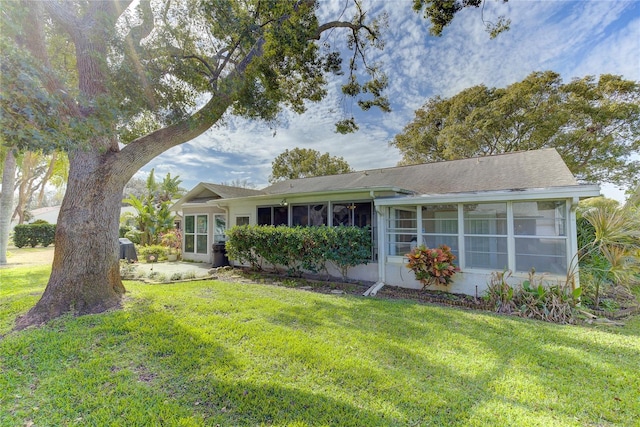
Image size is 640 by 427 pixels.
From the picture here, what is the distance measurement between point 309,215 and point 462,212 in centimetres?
551

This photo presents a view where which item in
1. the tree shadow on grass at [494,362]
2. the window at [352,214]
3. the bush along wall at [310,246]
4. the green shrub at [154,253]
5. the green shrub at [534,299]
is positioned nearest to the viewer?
the tree shadow on grass at [494,362]

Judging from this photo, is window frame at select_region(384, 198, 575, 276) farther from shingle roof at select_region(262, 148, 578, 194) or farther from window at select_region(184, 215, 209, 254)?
window at select_region(184, 215, 209, 254)

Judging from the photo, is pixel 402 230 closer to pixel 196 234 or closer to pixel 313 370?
pixel 313 370

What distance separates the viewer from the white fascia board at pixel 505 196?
607cm

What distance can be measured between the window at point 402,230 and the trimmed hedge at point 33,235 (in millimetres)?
26579

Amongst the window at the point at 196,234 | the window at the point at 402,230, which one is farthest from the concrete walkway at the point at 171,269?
the window at the point at 402,230

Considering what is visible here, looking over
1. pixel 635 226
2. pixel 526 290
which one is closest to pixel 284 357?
pixel 526 290

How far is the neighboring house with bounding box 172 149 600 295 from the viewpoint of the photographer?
6.78m

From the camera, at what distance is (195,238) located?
48.8 ft

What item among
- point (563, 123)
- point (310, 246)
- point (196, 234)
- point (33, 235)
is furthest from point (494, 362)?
point (33, 235)

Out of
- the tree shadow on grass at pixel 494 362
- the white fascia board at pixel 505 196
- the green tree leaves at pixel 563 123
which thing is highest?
the green tree leaves at pixel 563 123

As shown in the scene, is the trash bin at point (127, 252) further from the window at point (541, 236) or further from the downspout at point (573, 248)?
the downspout at point (573, 248)

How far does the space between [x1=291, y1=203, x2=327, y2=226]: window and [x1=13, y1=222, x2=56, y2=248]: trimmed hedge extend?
888 inches

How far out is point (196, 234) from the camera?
14.9m
